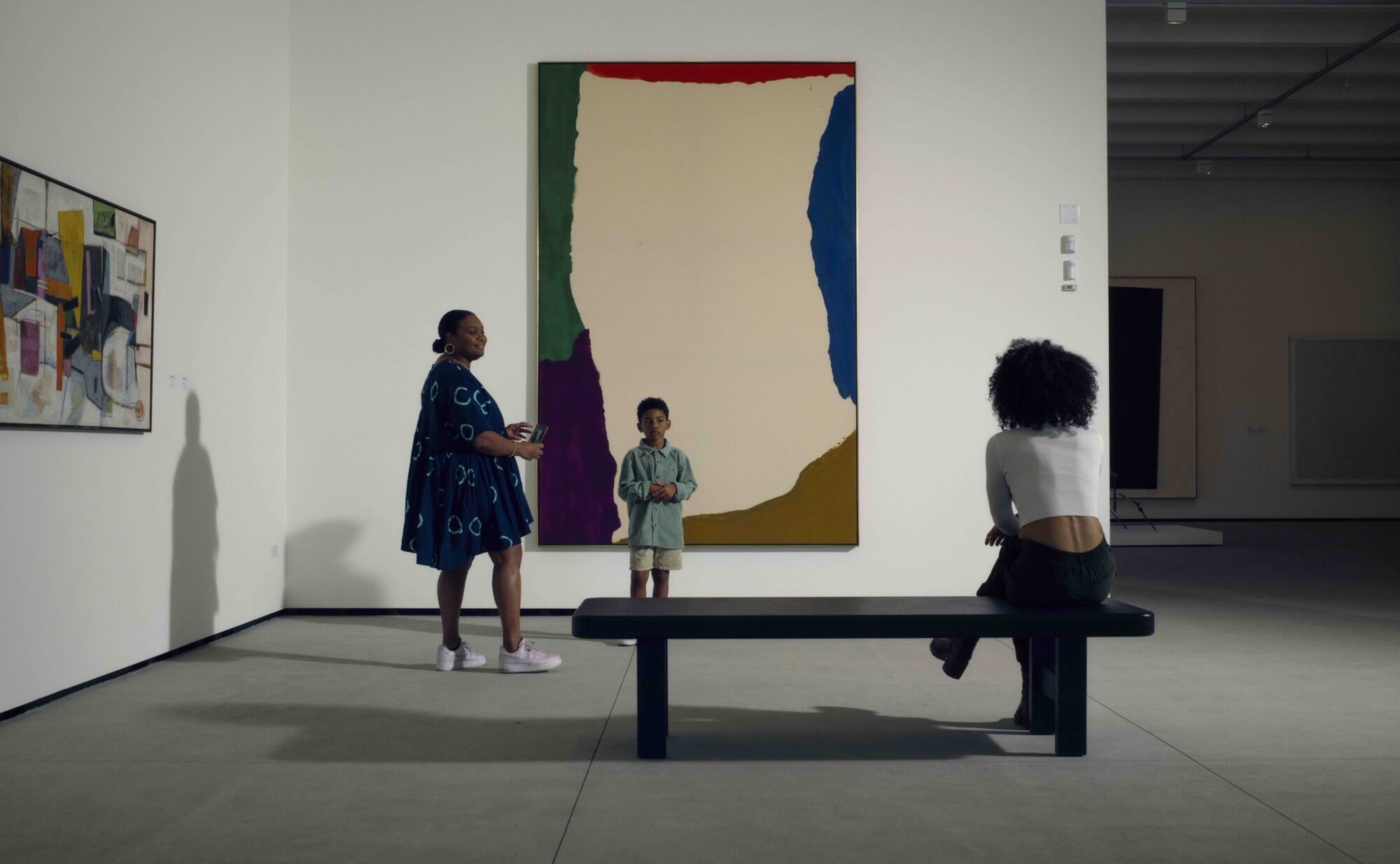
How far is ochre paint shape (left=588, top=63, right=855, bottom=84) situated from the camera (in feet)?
18.6

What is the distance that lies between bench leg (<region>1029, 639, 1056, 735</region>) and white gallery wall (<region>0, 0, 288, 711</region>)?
10.7 feet

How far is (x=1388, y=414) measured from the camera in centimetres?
1294

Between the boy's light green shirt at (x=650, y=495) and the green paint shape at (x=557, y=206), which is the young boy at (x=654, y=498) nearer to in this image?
the boy's light green shirt at (x=650, y=495)

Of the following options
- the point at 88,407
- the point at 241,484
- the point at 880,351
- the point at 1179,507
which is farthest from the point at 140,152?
the point at 1179,507

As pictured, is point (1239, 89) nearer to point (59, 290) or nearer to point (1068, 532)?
point (1068, 532)

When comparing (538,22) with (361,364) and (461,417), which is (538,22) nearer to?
(361,364)

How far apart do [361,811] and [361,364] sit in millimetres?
3570

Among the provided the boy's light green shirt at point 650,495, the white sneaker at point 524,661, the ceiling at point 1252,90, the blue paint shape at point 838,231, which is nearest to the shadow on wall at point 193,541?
the white sneaker at point 524,661

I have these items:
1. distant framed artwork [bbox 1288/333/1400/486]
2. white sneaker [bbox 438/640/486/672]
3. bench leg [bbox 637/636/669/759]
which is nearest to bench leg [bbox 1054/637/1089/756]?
bench leg [bbox 637/636/669/759]

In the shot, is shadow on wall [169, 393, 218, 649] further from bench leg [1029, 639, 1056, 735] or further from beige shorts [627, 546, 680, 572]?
bench leg [1029, 639, 1056, 735]

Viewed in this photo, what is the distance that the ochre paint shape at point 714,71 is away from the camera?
18.6 ft

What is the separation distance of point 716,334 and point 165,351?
2.67 meters

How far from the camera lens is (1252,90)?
9773mm

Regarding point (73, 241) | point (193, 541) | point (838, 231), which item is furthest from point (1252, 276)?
point (73, 241)
